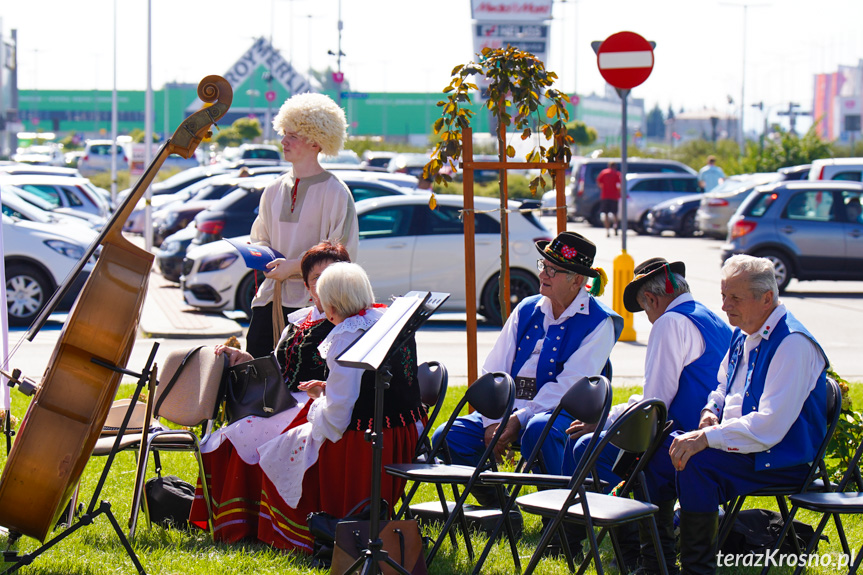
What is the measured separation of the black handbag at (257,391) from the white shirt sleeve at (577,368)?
3.71ft

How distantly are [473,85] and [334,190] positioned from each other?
114 centimetres

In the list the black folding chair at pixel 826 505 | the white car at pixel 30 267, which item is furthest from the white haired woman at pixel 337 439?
the white car at pixel 30 267

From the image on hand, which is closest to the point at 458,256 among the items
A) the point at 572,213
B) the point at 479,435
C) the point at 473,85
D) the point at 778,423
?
the point at 473,85

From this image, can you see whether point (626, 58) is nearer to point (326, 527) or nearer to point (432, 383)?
point (432, 383)

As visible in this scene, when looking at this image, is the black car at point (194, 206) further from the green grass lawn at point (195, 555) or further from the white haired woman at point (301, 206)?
the green grass lawn at point (195, 555)

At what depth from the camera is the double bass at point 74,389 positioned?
360cm

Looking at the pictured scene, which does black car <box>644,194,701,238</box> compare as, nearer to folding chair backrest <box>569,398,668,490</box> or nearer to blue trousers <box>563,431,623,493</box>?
blue trousers <box>563,431,623,493</box>

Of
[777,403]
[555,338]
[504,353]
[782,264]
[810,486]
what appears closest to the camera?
[777,403]

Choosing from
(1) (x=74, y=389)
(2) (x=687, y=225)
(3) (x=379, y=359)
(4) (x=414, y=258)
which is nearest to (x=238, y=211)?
(4) (x=414, y=258)

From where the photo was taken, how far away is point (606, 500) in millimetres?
4000

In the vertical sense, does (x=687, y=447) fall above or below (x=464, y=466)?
above

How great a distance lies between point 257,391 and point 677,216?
23.3 meters

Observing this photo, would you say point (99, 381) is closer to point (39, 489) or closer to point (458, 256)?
point (39, 489)

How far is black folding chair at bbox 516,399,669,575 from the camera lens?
3.74m
